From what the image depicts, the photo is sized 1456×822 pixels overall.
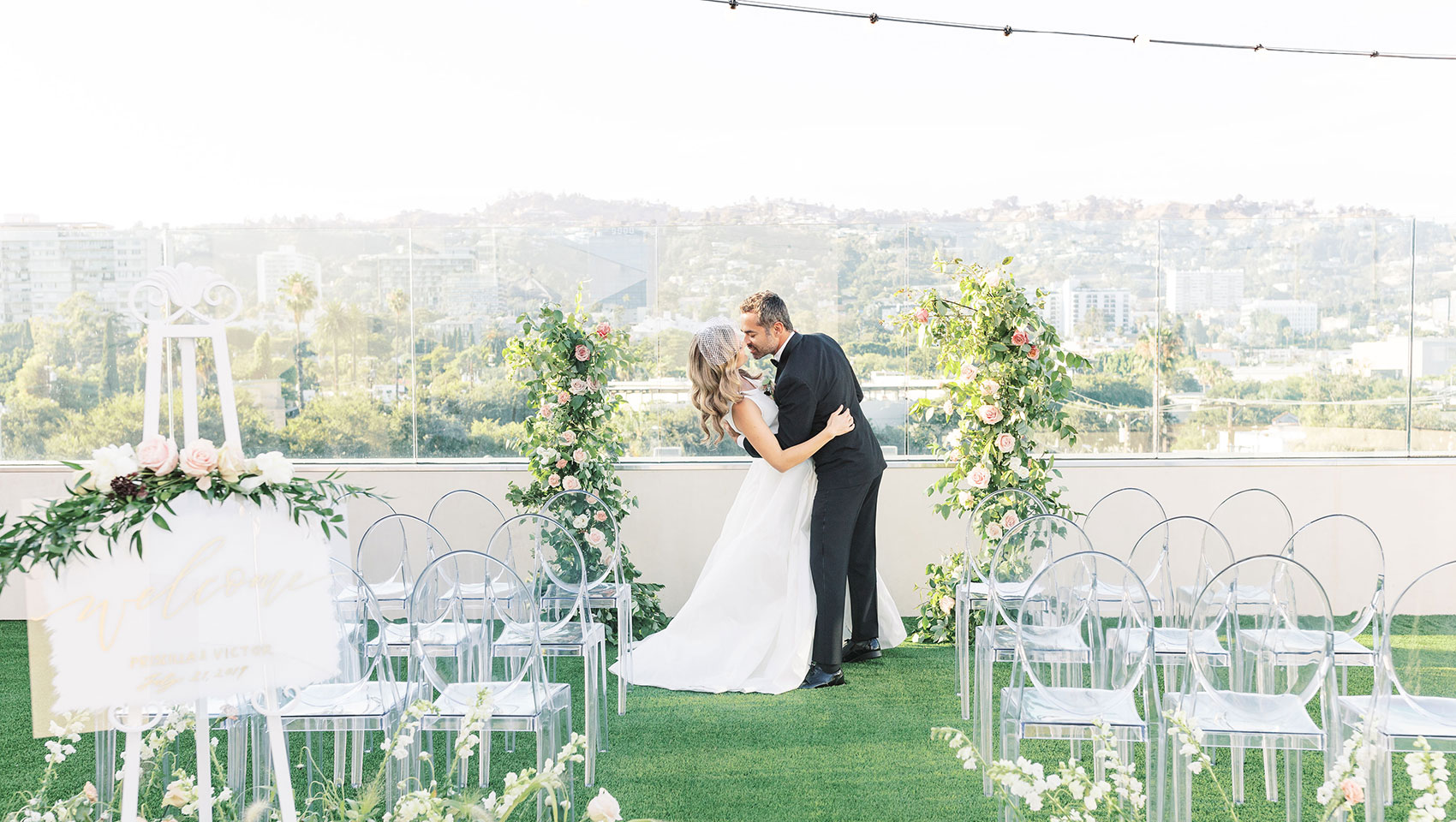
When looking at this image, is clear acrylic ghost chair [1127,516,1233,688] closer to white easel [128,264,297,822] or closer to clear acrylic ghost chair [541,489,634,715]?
clear acrylic ghost chair [541,489,634,715]

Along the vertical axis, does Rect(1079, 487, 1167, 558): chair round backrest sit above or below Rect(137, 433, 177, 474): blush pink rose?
below

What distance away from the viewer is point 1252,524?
18.6 ft

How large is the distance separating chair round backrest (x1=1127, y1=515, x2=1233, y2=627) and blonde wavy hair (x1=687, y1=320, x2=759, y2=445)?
177 centimetres

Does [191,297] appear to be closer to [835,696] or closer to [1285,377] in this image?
[835,696]

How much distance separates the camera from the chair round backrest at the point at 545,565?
12.6 ft

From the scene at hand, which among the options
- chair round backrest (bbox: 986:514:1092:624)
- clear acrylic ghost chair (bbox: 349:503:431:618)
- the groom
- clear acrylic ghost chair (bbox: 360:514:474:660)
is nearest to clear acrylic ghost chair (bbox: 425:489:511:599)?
clear acrylic ghost chair (bbox: 360:514:474:660)

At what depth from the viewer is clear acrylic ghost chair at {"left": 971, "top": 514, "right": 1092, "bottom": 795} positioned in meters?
3.48

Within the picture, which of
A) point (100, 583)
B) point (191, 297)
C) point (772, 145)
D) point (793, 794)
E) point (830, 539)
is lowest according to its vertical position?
point (793, 794)

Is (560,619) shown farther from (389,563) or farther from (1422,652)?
(1422,652)

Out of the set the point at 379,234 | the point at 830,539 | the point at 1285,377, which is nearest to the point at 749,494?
the point at 830,539

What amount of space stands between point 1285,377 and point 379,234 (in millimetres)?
5419

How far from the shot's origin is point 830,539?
4.53 meters

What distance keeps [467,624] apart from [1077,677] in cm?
208

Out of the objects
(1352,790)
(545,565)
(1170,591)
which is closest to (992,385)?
(1170,591)
